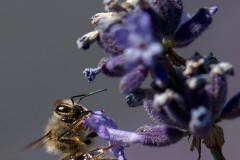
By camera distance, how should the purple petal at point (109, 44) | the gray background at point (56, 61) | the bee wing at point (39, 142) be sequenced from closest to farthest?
the purple petal at point (109, 44) → the bee wing at point (39, 142) → the gray background at point (56, 61)

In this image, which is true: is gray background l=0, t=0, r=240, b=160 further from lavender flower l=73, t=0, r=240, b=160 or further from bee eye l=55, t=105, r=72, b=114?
lavender flower l=73, t=0, r=240, b=160

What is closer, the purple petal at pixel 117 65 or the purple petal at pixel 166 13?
the purple petal at pixel 117 65

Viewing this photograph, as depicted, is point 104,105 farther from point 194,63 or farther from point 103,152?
point 194,63

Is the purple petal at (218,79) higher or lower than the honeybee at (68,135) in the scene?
lower

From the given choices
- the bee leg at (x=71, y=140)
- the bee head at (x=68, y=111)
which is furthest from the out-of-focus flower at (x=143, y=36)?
the bee leg at (x=71, y=140)

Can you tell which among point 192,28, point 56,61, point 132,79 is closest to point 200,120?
point 132,79

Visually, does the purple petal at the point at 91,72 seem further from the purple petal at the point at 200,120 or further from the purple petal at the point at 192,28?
the purple petal at the point at 200,120

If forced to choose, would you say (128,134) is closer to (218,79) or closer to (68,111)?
(68,111)
